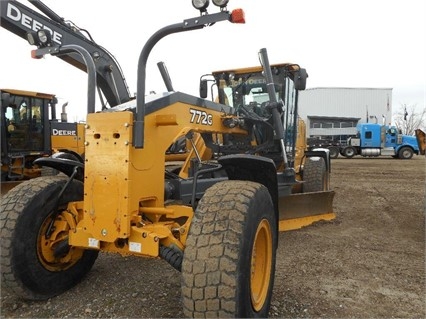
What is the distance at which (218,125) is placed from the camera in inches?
176

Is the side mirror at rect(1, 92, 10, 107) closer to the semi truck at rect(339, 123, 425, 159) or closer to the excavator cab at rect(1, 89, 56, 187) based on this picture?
the excavator cab at rect(1, 89, 56, 187)

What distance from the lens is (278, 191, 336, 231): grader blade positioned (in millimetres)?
5704

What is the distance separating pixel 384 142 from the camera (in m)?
25.6

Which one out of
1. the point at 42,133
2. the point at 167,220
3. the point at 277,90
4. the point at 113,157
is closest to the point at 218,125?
the point at 167,220

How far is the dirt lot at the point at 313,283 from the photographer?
314cm

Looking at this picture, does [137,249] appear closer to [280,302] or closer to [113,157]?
[113,157]

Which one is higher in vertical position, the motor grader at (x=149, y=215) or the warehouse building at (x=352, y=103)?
the warehouse building at (x=352, y=103)

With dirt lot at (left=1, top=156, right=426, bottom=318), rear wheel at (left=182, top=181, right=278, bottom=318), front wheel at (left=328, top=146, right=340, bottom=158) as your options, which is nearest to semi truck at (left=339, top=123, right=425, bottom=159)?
front wheel at (left=328, top=146, right=340, bottom=158)

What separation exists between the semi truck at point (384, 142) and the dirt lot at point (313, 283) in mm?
21096

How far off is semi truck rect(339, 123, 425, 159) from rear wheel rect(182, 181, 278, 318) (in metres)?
24.7

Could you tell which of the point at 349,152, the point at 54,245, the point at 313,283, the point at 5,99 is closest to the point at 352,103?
the point at 349,152

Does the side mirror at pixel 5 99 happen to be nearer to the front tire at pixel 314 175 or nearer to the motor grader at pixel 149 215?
the motor grader at pixel 149 215

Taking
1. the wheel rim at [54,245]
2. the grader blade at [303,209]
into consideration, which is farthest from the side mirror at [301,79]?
the wheel rim at [54,245]

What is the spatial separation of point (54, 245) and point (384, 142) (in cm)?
2574
